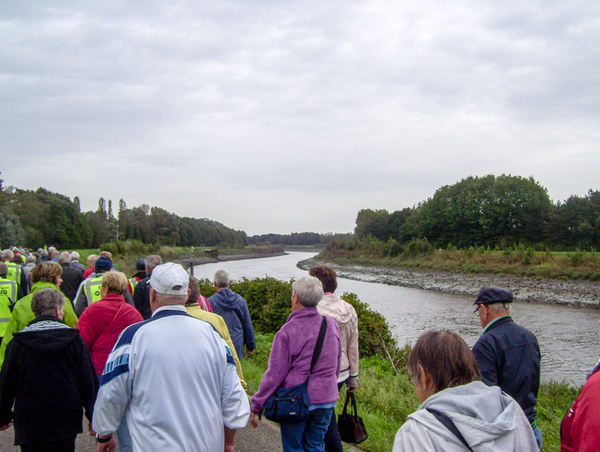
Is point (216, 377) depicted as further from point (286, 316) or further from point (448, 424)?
point (286, 316)

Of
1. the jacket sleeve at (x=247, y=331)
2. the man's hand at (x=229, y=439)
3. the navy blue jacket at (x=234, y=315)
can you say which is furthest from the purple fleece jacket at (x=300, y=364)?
the jacket sleeve at (x=247, y=331)

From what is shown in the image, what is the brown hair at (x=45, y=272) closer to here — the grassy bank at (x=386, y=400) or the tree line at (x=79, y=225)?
the grassy bank at (x=386, y=400)

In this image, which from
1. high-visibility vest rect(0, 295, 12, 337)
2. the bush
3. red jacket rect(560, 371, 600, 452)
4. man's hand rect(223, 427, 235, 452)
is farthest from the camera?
the bush

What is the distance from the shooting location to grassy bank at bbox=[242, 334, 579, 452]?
479 cm

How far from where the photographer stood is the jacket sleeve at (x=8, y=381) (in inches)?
129

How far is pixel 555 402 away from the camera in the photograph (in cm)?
716

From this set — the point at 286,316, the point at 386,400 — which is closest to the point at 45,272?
the point at 386,400

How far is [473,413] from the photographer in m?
1.66

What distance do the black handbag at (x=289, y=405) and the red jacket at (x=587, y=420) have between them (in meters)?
1.73

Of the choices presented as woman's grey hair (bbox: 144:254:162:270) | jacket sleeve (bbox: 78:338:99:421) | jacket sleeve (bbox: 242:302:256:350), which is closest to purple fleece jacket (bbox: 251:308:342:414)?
jacket sleeve (bbox: 78:338:99:421)

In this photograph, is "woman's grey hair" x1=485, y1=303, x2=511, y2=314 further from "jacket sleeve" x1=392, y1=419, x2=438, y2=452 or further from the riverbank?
the riverbank

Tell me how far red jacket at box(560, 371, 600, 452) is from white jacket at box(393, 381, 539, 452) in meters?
0.54

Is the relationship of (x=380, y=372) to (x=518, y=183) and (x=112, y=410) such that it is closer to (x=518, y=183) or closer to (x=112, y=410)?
(x=112, y=410)

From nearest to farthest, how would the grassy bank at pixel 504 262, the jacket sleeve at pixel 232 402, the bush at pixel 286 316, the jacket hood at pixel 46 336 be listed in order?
the jacket sleeve at pixel 232 402 < the jacket hood at pixel 46 336 < the bush at pixel 286 316 < the grassy bank at pixel 504 262
